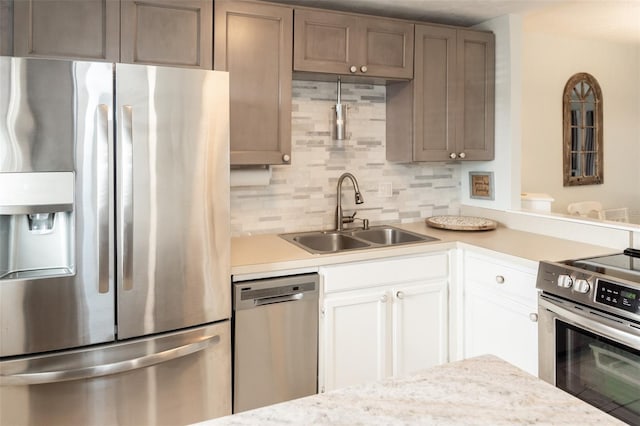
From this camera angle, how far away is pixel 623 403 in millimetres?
1745

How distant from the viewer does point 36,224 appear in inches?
67.0

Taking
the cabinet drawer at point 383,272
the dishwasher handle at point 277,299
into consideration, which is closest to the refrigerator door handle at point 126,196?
the dishwasher handle at point 277,299

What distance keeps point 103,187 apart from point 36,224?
0.29 metres

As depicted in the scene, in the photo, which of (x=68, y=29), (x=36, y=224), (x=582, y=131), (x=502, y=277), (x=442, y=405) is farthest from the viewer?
(x=582, y=131)

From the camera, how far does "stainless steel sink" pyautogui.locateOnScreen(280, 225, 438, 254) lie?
2.73m

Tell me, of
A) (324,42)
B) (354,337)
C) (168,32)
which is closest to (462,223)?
(354,337)

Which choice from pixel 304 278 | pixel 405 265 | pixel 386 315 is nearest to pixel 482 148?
pixel 405 265

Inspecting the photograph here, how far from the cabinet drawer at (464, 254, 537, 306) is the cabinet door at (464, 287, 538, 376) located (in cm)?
4

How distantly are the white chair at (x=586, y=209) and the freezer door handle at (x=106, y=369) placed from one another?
3.25 m

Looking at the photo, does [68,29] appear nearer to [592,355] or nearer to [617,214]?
[592,355]

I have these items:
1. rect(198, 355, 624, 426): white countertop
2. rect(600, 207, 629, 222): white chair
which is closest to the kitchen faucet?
rect(198, 355, 624, 426): white countertop

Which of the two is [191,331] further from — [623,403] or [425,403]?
[623,403]

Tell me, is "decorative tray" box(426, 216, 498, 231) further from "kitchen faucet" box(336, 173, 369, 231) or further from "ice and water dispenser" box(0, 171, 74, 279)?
"ice and water dispenser" box(0, 171, 74, 279)

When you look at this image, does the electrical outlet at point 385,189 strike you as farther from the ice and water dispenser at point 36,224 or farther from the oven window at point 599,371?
the ice and water dispenser at point 36,224
